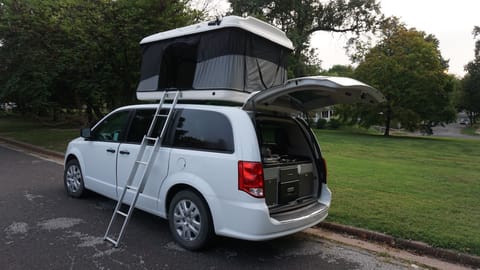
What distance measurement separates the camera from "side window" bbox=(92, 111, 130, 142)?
17.2 ft

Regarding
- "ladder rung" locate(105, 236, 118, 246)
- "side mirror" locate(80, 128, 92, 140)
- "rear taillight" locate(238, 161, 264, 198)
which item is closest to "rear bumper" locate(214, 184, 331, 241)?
"rear taillight" locate(238, 161, 264, 198)

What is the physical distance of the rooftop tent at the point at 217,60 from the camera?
177 inches

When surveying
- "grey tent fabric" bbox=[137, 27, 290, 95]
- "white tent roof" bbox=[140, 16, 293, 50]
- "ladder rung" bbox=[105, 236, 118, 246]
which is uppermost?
"white tent roof" bbox=[140, 16, 293, 50]

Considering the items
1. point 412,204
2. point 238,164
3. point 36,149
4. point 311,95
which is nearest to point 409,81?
point 412,204

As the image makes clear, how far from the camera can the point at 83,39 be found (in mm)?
12305

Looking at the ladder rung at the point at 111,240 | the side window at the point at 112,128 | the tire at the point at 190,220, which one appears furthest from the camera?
the side window at the point at 112,128

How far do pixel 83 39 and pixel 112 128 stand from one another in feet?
27.5

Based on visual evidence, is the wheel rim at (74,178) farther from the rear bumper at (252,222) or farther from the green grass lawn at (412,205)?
the green grass lawn at (412,205)

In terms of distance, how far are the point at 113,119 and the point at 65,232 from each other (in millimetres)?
1873

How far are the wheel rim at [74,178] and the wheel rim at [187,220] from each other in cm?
272

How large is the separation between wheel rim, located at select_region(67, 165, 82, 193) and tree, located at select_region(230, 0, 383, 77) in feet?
79.2

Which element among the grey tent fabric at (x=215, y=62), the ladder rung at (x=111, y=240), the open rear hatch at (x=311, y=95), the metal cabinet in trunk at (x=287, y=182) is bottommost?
the ladder rung at (x=111, y=240)

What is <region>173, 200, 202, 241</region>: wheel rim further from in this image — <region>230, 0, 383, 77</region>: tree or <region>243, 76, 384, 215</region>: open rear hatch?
<region>230, 0, 383, 77</region>: tree

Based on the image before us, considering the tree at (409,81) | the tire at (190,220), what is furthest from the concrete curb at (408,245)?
the tree at (409,81)
